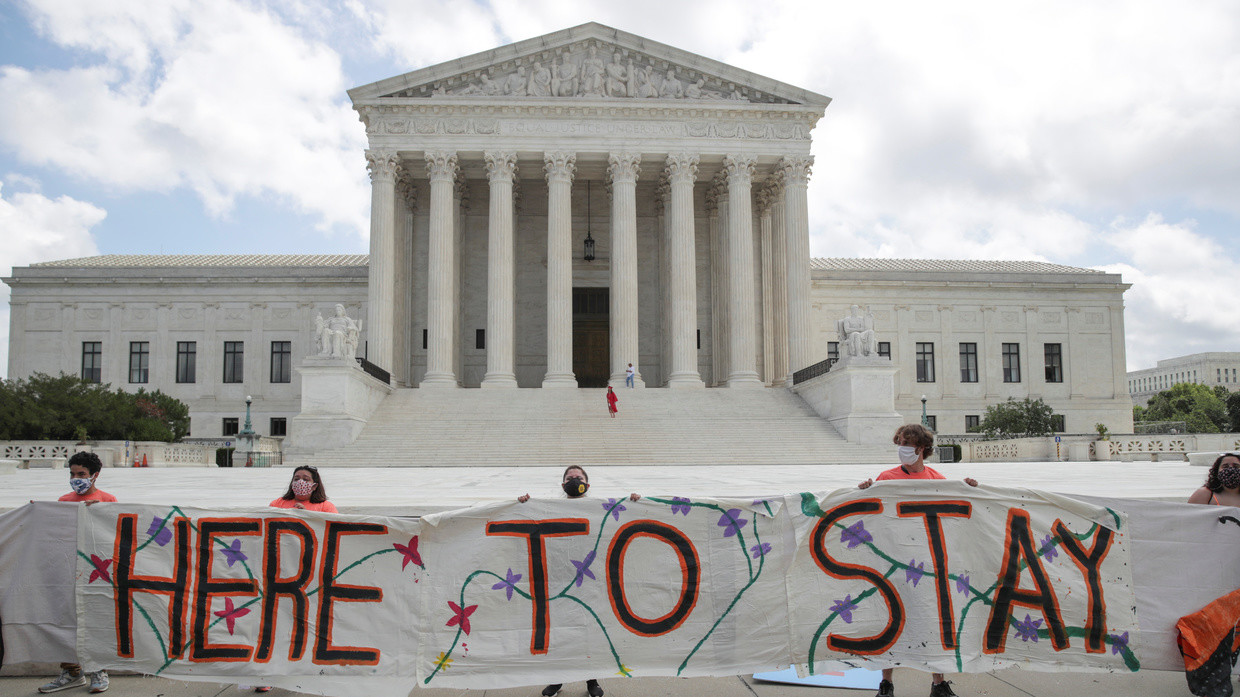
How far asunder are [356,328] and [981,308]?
37680 mm

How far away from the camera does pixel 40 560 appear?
7.13m

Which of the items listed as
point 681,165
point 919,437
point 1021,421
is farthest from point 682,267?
point 919,437

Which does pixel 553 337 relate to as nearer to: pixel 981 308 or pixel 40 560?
pixel 981 308

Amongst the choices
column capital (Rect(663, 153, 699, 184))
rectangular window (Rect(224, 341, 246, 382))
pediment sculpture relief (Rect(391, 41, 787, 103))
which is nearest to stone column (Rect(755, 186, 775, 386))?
column capital (Rect(663, 153, 699, 184))

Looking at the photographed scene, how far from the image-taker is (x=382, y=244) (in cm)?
4162

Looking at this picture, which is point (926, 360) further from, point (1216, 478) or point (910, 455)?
point (910, 455)

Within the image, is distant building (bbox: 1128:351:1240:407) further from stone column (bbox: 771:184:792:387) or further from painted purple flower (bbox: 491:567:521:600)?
painted purple flower (bbox: 491:567:521:600)

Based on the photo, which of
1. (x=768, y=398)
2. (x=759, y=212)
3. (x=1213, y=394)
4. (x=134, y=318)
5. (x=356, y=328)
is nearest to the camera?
(x=356, y=328)

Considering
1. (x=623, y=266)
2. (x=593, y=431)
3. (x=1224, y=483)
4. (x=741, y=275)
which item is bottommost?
(x=1224, y=483)

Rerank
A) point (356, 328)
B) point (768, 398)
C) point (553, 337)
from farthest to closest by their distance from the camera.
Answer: point (553, 337)
point (768, 398)
point (356, 328)

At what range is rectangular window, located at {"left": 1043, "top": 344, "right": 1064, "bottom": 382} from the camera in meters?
54.8

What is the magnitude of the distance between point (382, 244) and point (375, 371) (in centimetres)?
719

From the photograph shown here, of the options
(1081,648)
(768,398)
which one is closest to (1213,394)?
(768,398)

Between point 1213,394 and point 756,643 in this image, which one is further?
point 1213,394
